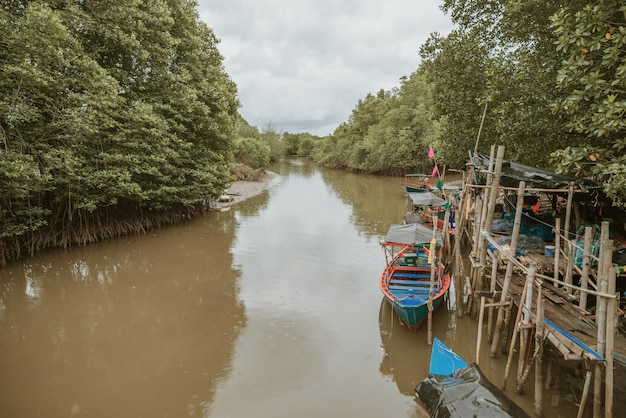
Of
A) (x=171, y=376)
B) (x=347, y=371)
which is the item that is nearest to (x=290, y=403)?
(x=347, y=371)

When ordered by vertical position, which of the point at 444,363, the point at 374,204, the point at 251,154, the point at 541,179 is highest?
the point at 251,154

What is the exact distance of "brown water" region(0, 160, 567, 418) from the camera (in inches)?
→ 239

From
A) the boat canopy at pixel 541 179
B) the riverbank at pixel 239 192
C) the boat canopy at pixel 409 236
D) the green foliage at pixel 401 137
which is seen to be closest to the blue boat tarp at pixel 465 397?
the boat canopy at pixel 409 236

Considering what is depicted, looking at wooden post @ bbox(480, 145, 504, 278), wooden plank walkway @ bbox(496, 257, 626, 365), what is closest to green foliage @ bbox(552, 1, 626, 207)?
wooden post @ bbox(480, 145, 504, 278)

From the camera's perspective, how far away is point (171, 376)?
6.64 meters

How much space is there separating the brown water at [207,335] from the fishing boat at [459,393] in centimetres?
61

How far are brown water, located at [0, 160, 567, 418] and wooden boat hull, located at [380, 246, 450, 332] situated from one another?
63 cm

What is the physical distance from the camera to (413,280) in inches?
383

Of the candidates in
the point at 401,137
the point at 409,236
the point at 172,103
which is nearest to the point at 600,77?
the point at 409,236

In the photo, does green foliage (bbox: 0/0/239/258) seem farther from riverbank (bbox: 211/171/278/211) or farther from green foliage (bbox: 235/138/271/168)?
green foliage (bbox: 235/138/271/168)

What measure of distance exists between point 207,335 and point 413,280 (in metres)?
5.63

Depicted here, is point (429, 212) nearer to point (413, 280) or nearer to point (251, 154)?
point (413, 280)

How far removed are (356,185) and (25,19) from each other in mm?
31215

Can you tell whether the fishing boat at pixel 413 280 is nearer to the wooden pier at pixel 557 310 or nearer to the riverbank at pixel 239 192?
the wooden pier at pixel 557 310
